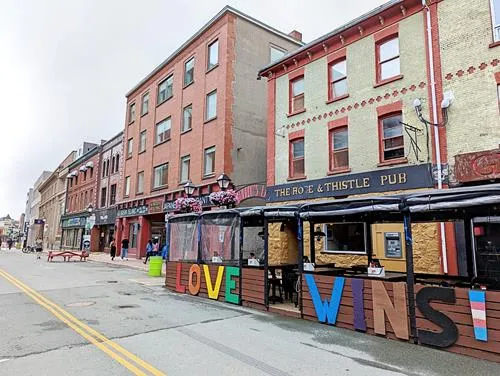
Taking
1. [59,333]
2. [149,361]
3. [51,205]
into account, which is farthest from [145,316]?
[51,205]

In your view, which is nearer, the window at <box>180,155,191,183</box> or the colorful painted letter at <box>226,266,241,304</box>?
the colorful painted letter at <box>226,266,241,304</box>

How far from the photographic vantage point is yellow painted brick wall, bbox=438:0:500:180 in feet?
36.9

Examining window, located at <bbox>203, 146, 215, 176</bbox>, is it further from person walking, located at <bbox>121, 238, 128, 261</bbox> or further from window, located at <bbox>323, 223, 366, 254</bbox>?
person walking, located at <bbox>121, 238, 128, 261</bbox>

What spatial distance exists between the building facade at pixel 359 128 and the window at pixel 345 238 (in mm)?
42

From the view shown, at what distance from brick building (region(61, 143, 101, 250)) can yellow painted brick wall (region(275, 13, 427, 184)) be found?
88.4ft

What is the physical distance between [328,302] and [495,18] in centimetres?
1040

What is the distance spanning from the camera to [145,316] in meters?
8.74

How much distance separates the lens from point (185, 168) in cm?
2456

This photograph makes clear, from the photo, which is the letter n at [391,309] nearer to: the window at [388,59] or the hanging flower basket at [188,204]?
the window at [388,59]

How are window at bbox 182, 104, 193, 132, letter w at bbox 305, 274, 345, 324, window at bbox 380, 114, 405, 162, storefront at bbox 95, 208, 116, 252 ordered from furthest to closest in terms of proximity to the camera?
storefront at bbox 95, 208, 116, 252
window at bbox 182, 104, 193, 132
window at bbox 380, 114, 405, 162
letter w at bbox 305, 274, 345, 324

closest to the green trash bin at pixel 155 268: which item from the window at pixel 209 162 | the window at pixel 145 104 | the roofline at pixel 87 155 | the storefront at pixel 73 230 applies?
the window at pixel 209 162

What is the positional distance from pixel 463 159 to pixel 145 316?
33.8 ft

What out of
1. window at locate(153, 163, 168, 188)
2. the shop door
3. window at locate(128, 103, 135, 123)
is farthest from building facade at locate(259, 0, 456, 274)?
window at locate(128, 103, 135, 123)

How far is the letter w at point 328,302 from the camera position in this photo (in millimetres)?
7973
